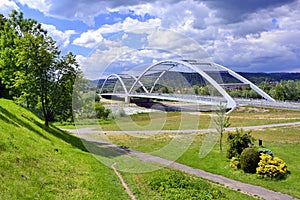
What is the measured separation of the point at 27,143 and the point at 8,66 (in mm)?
18500

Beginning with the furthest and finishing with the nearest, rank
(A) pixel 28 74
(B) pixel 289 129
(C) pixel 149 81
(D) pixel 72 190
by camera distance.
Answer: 1. (C) pixel 149 81
2. (B) pixel 289 129
3. (A) pixel 28 74
4. (D) pixel 72 190

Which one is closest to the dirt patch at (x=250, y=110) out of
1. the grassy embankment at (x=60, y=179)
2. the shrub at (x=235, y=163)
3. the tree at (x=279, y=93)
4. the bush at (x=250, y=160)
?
the tree at (x=279, y=93)

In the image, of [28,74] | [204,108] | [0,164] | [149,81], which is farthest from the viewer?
[149,81]

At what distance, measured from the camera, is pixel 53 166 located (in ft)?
44.4

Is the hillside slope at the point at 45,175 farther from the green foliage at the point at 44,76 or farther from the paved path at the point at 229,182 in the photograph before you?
the green foliage at the point at 44,76

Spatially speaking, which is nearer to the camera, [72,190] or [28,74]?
[72,190]

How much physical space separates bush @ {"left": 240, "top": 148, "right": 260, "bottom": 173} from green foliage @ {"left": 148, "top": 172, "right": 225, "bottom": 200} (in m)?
4.20

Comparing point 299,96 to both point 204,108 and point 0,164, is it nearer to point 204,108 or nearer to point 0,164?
point 204,108

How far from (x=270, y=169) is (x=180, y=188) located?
573 centimetres

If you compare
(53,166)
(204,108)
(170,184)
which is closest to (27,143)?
(53,166)

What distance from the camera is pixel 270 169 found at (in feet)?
53.0

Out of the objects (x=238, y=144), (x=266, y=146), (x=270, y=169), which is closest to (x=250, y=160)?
(x=270, y=169)

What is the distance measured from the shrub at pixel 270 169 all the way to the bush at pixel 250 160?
0.41 meters

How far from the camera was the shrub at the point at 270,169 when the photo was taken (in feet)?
52.7
